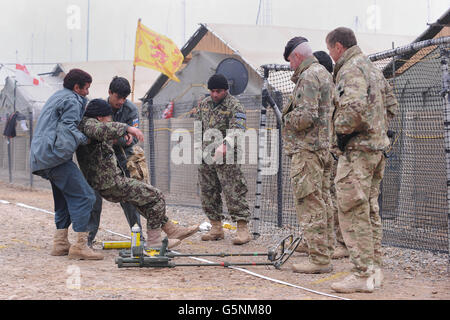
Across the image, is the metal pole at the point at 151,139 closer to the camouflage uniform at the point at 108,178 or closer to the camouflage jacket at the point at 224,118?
the camouflage jacket at the point at 224,118

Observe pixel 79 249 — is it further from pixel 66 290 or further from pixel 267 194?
pixel 267 194

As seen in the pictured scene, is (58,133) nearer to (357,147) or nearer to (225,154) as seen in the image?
(225,154)

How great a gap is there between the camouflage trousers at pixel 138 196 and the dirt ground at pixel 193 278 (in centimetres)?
60

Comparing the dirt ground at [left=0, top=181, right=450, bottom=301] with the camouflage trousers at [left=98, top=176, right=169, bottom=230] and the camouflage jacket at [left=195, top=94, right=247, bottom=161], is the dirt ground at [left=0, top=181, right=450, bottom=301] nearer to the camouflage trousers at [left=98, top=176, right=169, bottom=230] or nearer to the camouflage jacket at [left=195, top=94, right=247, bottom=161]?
the camouflage trousers at [left=98, top=176, right=169, bottom=230]

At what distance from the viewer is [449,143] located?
5.61 m

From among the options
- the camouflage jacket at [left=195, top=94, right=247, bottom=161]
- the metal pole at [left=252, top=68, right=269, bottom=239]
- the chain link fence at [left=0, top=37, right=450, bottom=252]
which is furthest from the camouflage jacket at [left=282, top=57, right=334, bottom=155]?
the metal pole at [left=252, top=68, right=269, bottom=239]

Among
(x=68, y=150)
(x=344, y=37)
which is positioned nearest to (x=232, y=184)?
(x=68, y=150)

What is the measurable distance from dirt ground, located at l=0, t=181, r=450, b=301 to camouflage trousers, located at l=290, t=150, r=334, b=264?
0.87 feet

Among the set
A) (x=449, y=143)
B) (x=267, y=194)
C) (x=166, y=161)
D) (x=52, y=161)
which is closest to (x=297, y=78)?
(x=449, y=143)

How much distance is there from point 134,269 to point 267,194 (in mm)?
4168

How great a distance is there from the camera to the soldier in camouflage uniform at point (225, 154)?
6891mm

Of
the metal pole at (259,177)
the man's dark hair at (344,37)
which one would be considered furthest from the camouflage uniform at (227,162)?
the man's dark hair at (344,37)

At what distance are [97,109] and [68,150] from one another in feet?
1.85

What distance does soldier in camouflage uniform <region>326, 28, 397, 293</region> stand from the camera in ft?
14.5
